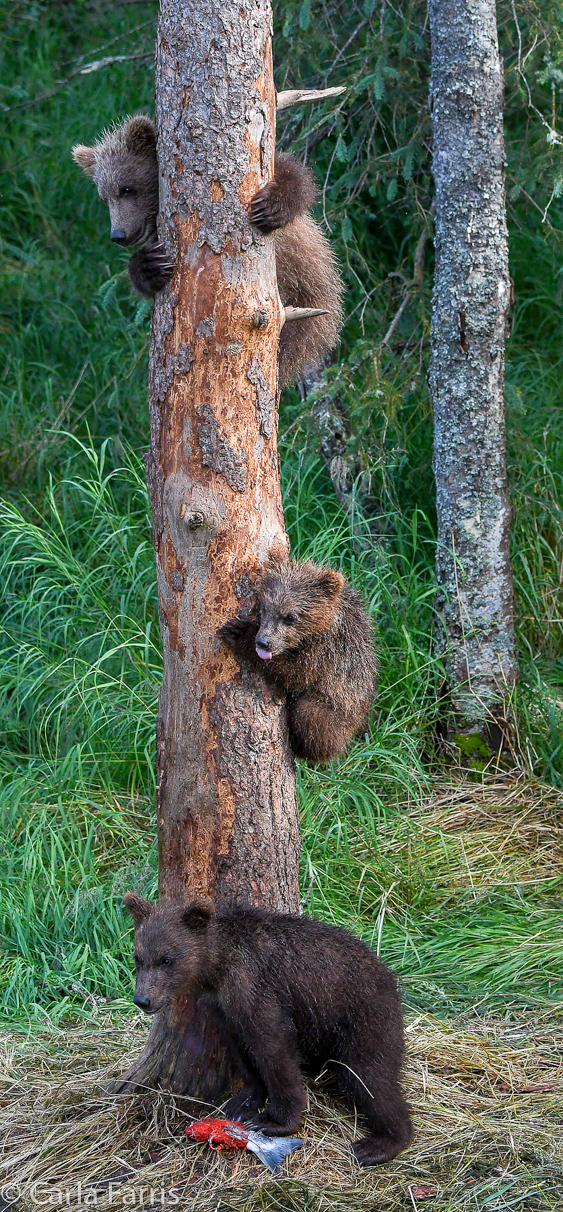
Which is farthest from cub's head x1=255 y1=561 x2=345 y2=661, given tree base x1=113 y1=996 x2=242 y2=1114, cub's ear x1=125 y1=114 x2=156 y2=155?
cub's ear x1=125 y1=114 x2=156 y2=155

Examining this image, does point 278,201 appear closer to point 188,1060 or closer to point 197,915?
point 197,915

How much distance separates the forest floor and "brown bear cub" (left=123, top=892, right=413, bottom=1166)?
12 cm

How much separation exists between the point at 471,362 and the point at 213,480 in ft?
8.64

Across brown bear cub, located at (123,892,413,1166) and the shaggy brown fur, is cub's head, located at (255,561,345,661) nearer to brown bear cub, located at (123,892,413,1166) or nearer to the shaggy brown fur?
brown bear cub, located at (123,892,413,1166)

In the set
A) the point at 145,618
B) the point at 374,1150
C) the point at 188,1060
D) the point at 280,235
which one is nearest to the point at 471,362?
the point at 280,235

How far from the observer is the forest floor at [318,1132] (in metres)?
2.94

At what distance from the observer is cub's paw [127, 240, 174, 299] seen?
319 centimetres

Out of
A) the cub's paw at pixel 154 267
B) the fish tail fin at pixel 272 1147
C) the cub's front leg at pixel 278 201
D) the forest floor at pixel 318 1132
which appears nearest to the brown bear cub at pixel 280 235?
the cub's front leg at pixel 278 201

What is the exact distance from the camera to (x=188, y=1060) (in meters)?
3.32

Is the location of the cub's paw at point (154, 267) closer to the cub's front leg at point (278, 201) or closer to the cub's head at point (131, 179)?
the cub's front leg at point (278, 201)

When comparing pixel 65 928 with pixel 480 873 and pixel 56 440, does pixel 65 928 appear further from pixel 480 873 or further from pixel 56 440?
pixel 56 440

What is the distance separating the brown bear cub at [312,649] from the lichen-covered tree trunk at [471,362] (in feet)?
6.23

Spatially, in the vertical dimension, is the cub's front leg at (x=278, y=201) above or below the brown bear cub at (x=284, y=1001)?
above

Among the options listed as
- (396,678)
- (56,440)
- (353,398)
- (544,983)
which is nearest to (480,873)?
(544,983)
